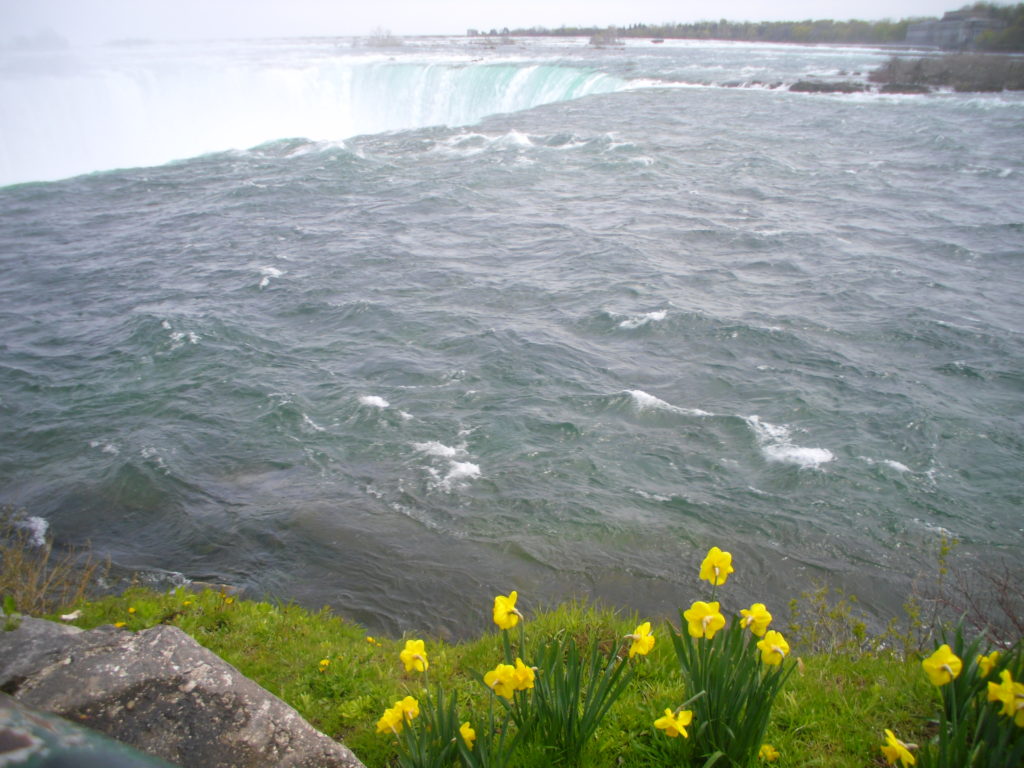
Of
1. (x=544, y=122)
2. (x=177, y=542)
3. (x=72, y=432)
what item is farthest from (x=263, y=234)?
(x=544, y=122)

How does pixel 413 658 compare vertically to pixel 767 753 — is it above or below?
above

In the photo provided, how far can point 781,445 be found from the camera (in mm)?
10375

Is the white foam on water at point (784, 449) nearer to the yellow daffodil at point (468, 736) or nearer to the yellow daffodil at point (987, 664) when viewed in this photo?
the yellow daffodil at point (987, 664)

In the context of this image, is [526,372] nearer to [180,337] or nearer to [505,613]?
[180,337]

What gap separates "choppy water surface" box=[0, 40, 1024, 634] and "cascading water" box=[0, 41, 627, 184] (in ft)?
56.4

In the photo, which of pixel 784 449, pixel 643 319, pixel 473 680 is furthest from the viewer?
pixel 643 319

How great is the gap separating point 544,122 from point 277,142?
577 inches

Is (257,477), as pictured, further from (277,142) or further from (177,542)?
(277,142)

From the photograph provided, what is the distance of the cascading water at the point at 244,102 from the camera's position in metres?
42.4

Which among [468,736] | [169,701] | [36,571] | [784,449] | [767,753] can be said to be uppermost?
[468,736]

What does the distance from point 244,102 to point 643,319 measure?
44.5 meters

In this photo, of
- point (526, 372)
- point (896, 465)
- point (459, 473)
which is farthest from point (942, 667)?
point (526, 372)

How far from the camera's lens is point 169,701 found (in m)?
3.72

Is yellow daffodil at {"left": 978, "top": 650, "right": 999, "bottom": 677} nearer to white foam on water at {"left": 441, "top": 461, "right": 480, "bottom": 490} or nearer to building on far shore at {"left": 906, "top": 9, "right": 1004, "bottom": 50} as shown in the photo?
white foam on water at {"left": 441, "top": 461, "right": 480, "bottom": 490}
